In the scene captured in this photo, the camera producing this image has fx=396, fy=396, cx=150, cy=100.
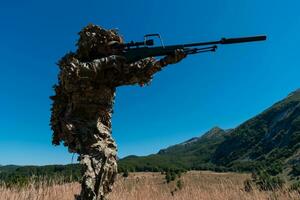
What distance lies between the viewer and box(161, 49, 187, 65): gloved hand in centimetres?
754

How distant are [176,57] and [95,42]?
173 cm

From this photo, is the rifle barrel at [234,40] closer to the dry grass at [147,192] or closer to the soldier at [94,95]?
the soldier at [94,95]

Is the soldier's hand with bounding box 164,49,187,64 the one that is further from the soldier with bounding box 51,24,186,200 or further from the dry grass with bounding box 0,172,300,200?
the dry grass with bounding box 0,172,300,200

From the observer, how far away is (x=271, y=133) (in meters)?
197

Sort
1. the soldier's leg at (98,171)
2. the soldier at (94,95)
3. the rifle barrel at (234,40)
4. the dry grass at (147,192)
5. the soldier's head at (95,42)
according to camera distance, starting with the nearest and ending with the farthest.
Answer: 1. the soldier's leg at (98,171)
2. the soldier at (94,95)
3. the rifle barrel at (234,40)
4. the soldier's head at (95,42)
5. the dry grass at (147,192)

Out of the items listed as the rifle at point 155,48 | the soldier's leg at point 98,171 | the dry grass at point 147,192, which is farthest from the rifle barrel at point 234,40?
the dry grass at point 147,192

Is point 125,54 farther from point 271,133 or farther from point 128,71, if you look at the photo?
point 271,133

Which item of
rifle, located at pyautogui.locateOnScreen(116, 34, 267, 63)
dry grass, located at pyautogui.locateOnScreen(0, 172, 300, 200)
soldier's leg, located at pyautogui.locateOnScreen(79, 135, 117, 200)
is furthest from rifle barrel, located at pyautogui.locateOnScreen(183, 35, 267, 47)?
dry grass, located at pyautogui.locateOnScreen(0, 172, 300, 200)

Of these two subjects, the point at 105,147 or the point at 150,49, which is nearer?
the point at 105,147

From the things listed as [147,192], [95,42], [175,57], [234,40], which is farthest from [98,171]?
[234,40]

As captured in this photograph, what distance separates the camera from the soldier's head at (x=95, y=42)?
804 centimetres

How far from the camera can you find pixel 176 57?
24.8ft

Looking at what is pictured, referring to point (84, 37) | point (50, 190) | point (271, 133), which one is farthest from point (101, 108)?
point (271, 133)

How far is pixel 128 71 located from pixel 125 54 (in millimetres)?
455
